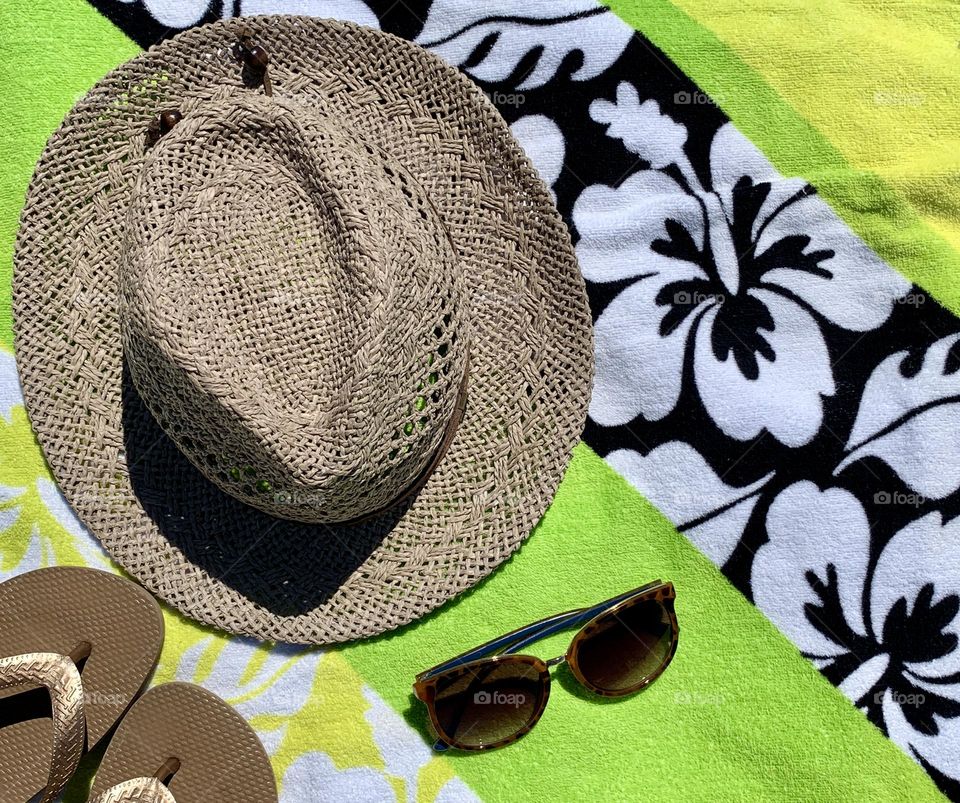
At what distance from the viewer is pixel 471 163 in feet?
2.92

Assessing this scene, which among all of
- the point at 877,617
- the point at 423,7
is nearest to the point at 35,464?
the point at 423,7

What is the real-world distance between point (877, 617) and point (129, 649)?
38.8 inches

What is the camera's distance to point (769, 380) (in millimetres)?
1014

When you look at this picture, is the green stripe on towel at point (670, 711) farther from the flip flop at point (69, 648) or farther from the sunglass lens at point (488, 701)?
the flip flop at point (69, 648)

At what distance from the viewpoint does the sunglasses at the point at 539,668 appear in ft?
3.13

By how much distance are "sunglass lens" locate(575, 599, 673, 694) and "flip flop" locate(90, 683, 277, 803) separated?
0.44m

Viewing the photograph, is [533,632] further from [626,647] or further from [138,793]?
[138,793]

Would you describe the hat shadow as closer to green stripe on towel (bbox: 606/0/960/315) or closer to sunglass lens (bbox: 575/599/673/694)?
sunglass lens (bbox: 575/599/673/694)

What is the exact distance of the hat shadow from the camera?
2.94 feet

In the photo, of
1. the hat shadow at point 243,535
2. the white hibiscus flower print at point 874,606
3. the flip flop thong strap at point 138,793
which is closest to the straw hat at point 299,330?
the hat shadow at point 243,535

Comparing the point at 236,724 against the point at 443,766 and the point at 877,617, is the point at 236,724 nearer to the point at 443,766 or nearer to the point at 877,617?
the point at 443,766

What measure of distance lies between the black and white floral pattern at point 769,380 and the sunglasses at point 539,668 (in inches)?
5.3

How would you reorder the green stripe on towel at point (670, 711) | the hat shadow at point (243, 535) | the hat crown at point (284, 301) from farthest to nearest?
the green stripe on towel at point (670, 711) < the hat shadow at point (243, 535) < the hat crown at point (284, 301)

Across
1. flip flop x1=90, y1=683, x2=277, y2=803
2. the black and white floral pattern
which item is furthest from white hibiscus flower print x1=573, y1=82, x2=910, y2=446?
flip flop x1=90, y1=683, x2=277, y2=803
